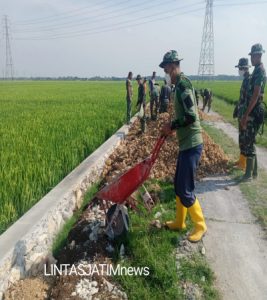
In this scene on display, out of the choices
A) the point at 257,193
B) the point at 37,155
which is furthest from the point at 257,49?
the point at 37,155

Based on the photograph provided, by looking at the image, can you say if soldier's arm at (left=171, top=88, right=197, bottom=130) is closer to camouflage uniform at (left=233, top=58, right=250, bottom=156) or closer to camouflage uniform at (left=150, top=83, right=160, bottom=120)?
camouflage uniform at (left=233, top=58, right=250, bottom=156)

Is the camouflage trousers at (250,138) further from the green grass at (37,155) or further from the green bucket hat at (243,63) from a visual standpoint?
the green grass at (37,155)

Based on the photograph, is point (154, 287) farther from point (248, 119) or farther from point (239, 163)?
point (239, 163)

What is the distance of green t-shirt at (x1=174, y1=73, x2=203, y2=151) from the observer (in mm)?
3555

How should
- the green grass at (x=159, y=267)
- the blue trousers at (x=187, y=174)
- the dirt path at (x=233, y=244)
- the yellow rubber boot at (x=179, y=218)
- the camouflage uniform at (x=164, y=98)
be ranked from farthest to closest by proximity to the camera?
1. the camouflage uniform at (x=164, y=98)
2. the yellow rubber boot at (x=179, y=218)
3. the blue trousers at (x=187, y=174)
4. the dirt path at (x=233, y=244)
5. the green grass at (x=159, y=267)

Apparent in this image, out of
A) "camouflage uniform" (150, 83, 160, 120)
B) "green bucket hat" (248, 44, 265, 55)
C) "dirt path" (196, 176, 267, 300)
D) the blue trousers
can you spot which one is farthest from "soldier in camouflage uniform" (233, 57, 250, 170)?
"camouflage uniform" (150, 83, 160, 120)

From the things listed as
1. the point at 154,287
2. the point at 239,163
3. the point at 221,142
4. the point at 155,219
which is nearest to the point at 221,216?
the point at 155,219

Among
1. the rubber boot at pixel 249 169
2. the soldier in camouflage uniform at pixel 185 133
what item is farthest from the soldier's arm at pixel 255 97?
the soldier in camouflage uniform at pixel 185 133

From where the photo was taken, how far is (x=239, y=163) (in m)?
6.76

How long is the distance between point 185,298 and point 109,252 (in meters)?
0.99

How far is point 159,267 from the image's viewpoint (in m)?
3.30

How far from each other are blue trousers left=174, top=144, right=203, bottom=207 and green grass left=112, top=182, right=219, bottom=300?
47 centimetres

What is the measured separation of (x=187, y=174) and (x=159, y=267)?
99 centimetres

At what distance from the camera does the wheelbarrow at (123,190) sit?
3652 mm
